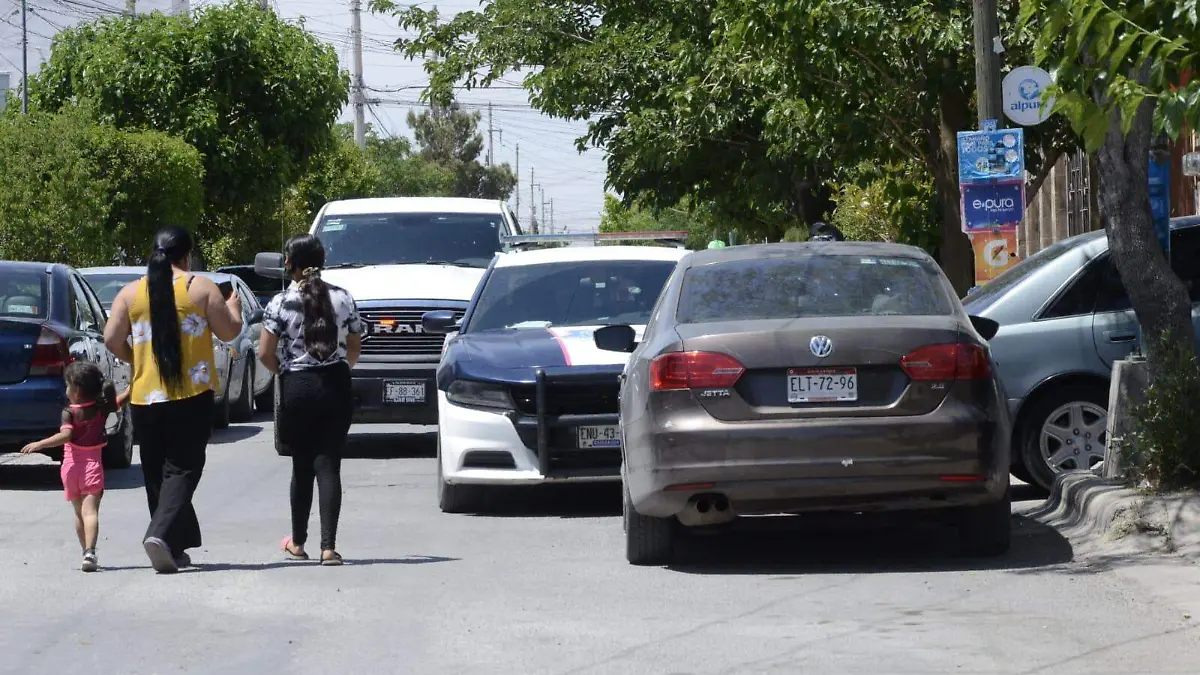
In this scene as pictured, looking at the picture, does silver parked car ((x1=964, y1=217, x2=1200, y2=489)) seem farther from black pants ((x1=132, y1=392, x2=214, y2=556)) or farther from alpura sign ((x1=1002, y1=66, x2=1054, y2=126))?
black pants ((x1=132, y1=392, x2=214, y2=556))

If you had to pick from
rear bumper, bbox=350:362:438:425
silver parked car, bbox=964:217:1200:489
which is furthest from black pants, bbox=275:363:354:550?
rear bumper, bbox=350:362:438:425

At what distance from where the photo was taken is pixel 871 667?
6.69m

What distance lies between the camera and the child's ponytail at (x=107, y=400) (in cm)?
970

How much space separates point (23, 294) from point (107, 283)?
6.54 m

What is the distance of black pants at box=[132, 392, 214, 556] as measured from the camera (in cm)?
930

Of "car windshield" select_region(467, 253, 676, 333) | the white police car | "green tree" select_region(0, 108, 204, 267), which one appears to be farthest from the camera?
"green tree" select_region(0, 108, 204, 267)

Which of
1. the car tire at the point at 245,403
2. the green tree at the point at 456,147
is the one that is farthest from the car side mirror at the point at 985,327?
the green tree at the point at 456,147

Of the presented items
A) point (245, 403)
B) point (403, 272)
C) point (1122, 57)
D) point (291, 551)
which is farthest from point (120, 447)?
point (1122, 57)

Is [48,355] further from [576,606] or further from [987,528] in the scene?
[987,528]

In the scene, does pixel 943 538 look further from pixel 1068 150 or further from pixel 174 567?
pixel 1068 150

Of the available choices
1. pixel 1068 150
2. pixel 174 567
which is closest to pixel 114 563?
pixel 174 567

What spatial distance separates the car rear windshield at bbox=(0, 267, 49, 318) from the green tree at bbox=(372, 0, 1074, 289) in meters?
7.92

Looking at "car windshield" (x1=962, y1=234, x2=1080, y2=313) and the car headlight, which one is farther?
"car windshield" (x1=962, y1=234, x2=1080, y2=313)

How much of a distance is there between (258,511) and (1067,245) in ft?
17.4
